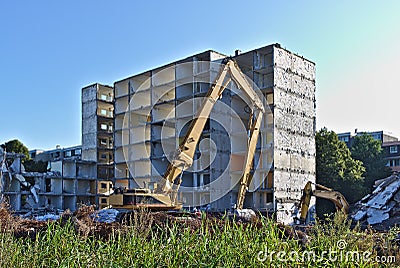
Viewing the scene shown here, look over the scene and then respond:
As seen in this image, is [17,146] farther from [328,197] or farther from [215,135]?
[328,197]

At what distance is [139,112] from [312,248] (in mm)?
32076

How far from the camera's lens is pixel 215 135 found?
31047mm

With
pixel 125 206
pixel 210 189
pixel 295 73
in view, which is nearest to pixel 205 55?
pixel 295 73

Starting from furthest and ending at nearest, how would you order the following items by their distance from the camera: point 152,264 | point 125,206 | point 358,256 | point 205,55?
point 205,55, point 125,206, point 358,256, point 152,264

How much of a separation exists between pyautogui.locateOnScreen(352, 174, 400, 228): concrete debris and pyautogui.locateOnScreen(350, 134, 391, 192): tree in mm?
19374

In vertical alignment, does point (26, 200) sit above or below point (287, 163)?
below

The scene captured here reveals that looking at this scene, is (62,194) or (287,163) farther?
(62,194)

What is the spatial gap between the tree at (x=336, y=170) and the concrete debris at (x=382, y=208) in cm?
1080

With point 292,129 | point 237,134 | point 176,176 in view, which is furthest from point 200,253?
point 237,134

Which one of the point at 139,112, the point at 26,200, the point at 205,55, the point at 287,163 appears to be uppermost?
the point at 205,55

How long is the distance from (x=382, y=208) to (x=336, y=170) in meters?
12.8

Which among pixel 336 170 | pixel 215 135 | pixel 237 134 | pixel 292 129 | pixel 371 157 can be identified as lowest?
pixel 336 170

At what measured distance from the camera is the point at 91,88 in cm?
4262

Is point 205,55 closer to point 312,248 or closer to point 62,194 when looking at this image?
point 62,194
